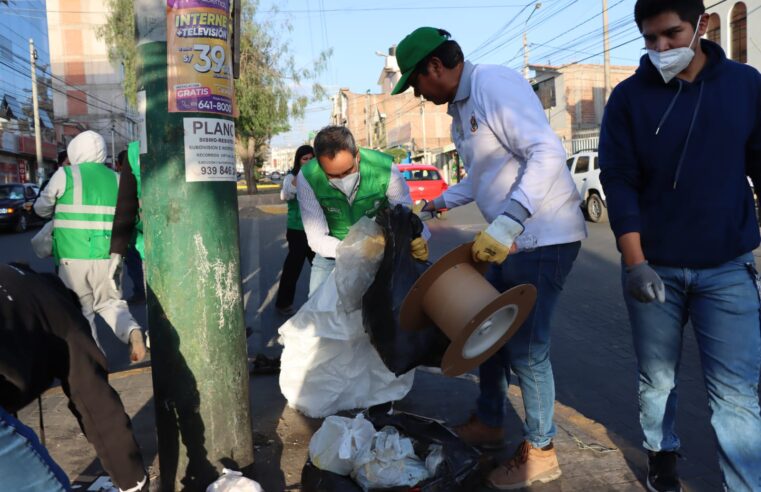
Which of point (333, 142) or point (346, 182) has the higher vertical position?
point (333, 142)

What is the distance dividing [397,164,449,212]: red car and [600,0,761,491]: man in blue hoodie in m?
18.4

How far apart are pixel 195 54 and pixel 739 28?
23.7 metres

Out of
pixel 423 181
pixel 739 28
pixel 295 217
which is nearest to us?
pixel 295 217

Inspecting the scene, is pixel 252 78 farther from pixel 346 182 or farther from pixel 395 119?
pixel 395 119

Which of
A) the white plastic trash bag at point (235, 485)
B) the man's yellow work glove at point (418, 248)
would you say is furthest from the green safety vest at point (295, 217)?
the white plastic trash bag at point (235, 485)

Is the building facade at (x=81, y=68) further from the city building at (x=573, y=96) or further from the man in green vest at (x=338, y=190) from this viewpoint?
the man in green vest at (x=338, y=190)

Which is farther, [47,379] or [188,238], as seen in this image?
[188,238]

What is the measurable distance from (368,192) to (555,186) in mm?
1373

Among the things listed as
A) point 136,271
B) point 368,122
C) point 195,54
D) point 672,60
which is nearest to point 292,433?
point 195,54

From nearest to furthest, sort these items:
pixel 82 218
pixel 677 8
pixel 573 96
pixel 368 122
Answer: pixel 677 8
pixel 82 218
pixel 573 96
pixel 368 122

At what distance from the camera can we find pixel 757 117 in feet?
8.03

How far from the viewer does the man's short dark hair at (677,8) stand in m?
2.38

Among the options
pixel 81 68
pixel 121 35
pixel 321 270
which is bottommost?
pixel 321 270

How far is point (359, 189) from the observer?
3932mm
